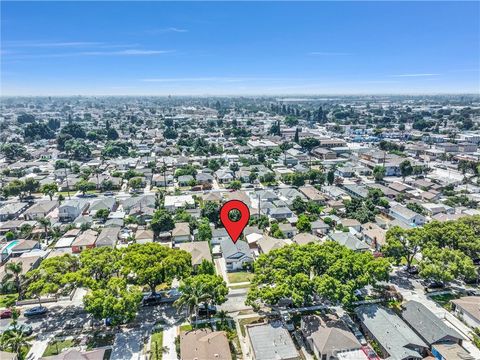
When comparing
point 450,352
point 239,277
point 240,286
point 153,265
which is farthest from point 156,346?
point 450,352

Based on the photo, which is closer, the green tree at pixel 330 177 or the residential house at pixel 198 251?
the residential house at pixel 198 251

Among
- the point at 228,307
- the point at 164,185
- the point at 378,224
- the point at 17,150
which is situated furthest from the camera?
the point at 17,150

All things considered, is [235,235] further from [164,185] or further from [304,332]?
[164,185]

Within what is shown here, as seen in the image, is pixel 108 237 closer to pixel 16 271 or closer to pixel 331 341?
pixel 16 271

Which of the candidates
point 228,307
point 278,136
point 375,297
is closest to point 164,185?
point 228,307

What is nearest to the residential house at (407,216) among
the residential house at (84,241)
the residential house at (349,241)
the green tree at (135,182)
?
the residential house at (349,241)

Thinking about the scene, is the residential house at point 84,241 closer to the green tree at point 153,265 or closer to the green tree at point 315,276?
the green tree at point 153,265
